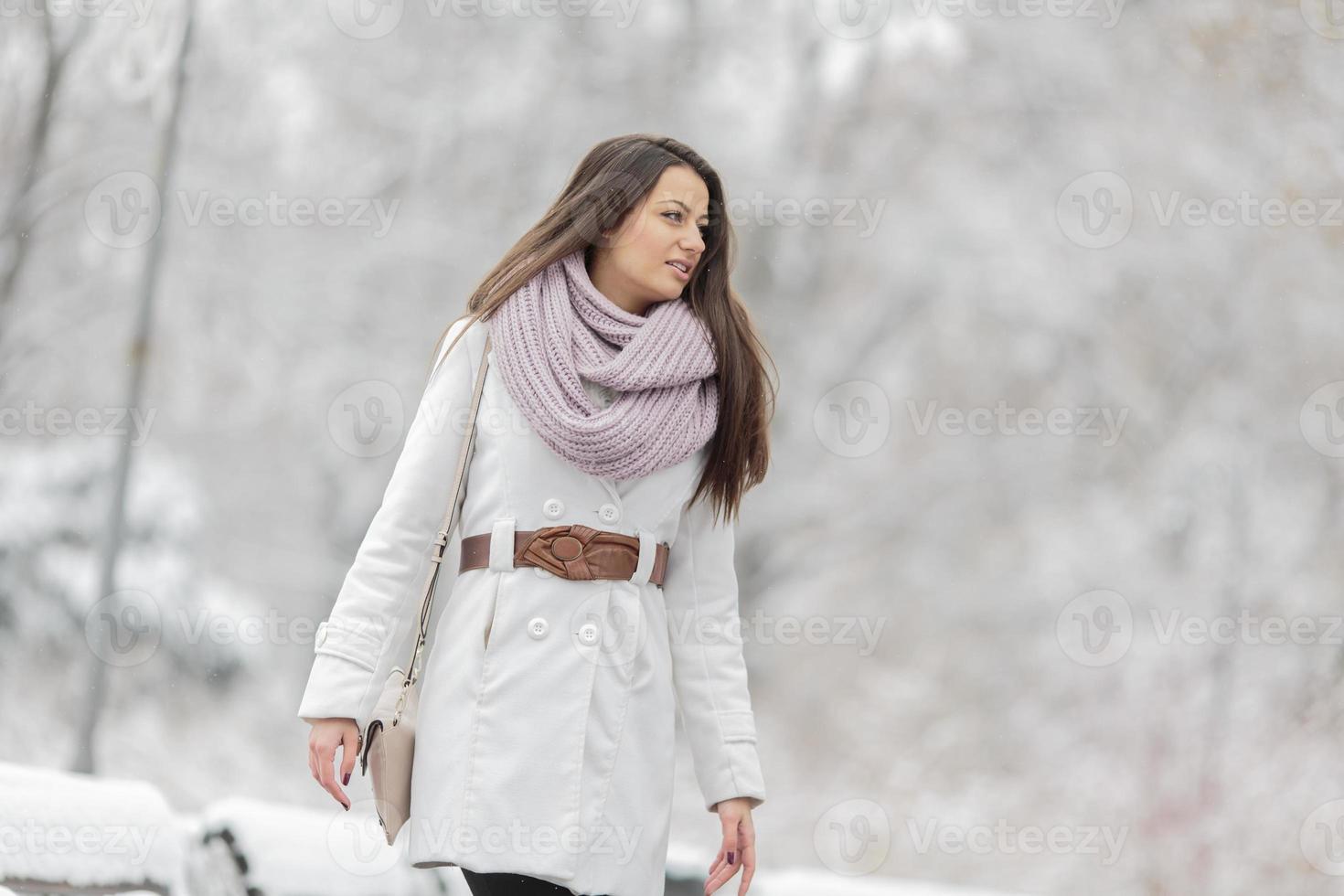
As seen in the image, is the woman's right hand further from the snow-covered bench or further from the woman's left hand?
the snow-covered bench

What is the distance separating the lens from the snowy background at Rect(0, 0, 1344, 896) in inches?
129

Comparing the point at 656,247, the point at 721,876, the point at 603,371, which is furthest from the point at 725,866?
the point at 656,247

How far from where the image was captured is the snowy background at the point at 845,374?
10.7 ft

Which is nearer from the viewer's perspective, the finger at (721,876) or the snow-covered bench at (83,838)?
the finger at (721,876)

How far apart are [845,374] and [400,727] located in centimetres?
219

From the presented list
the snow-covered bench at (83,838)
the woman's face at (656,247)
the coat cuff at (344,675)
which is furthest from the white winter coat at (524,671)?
the snow-covered bench at (83,838)

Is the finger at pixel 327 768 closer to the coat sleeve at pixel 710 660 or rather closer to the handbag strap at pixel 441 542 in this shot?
the handbag strap at pixel 441 542

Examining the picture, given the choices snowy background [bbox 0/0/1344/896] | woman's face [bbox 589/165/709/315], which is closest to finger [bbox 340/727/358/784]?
woman's face [bbox 589/165/709/315]

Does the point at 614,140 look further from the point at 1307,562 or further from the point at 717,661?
the point at 1307,562

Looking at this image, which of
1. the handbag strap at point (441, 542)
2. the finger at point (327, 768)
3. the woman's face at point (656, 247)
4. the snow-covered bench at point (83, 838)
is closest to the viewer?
the finger at point (327, 768)

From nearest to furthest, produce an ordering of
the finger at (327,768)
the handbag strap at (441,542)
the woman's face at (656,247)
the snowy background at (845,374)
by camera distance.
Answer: the finger at (327,768) → the handbag strap at (441,542) → the woman's face at (656,247) → the snowy background at (845,374)

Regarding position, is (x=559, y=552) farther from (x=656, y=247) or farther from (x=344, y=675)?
(x=656, y=247)

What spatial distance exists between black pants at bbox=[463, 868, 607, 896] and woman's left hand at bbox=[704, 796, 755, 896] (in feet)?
0.66

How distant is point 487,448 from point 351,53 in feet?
7.92
